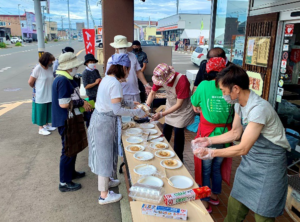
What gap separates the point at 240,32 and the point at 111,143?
12.8 ft

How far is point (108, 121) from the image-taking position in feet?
9.71

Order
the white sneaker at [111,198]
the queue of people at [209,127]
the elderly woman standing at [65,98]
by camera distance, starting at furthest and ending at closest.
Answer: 1. the white sneaker at [111,198]
2. the elderly woman standing at [65,98]
3. the queue of people at [209,127]

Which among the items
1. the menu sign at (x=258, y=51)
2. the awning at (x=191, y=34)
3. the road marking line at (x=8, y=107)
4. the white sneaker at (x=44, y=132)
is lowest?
the white sneaker at (x=44, y=132)

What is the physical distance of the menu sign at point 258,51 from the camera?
4219 mm

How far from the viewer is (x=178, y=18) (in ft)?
147

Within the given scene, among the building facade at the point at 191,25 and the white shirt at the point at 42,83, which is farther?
the building facade at the point at 191,25

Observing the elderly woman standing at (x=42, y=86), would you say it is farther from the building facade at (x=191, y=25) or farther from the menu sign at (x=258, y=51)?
the building facade at (x=191, y=25)

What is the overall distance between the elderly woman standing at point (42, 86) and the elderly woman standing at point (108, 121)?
2790 mm

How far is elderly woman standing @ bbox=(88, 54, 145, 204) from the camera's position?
2838 millimetres

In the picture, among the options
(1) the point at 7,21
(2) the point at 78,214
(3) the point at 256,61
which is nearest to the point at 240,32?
(3) the point at 256,61

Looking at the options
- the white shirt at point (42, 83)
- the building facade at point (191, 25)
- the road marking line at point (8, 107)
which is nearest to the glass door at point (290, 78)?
the white shirt at point (42, 83)

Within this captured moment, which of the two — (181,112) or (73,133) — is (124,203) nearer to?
(73,133)

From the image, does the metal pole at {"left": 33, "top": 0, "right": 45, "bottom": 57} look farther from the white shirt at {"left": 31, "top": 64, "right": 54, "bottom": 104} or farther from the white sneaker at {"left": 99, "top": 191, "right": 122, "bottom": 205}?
the white sneaker at {"left": 99, "top": 191, "right": 122, "bottom": 205}

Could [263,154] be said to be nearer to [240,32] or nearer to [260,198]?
[260,198]
